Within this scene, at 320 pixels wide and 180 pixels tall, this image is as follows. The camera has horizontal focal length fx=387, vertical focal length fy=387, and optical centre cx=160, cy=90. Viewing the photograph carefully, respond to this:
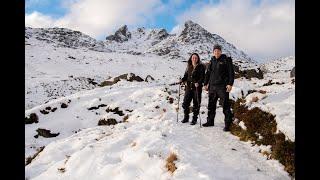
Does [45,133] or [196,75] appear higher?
[196,75]

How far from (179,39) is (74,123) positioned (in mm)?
137520

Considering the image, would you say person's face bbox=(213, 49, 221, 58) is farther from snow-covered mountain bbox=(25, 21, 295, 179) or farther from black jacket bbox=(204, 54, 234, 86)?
snow-covered mountain bbox=(25, 21, 295, 179)

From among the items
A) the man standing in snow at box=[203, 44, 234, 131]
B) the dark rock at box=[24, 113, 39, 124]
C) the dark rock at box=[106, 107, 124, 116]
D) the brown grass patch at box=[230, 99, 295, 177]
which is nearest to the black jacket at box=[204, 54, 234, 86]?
the man standing in snow at box=[203, 44, 234, 131]

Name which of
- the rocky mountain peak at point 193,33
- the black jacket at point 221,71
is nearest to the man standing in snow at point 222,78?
the black jacket at point 221,71

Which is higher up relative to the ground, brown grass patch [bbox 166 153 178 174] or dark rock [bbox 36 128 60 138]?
brown grass patch [bbox 166 153 178 174]

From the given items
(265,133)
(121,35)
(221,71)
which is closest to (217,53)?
(221,71)

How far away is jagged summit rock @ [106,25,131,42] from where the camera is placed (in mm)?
181375

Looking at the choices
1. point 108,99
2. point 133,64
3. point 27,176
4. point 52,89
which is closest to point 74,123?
point 108,99

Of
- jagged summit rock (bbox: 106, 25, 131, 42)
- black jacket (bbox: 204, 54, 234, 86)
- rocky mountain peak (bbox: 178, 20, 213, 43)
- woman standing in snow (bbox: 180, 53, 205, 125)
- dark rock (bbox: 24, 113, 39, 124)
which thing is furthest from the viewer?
jagged summit rock (bbox: 106, 25, 131, 42)

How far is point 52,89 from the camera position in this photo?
37.6m

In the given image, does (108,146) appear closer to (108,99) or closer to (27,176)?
(27,176)

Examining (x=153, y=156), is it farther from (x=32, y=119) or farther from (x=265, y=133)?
(x=32, y=119)

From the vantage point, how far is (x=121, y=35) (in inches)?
7347
